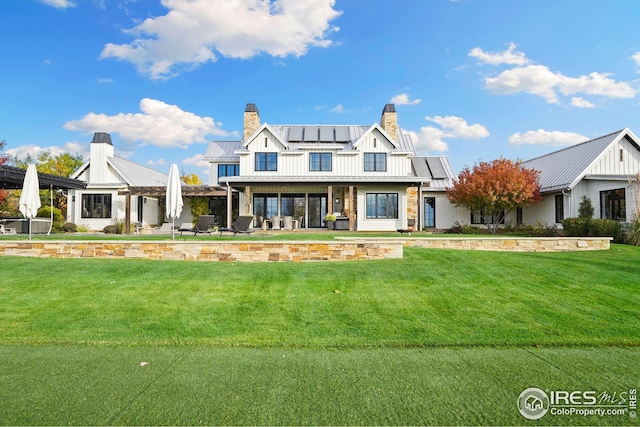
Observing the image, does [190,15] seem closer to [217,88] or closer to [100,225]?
[217,88]

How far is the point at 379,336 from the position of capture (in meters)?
4.63

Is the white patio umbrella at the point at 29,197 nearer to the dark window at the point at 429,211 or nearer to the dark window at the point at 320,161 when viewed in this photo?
the dark window at the point at 320,161

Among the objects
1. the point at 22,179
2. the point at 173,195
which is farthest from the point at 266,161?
the point at 22,179

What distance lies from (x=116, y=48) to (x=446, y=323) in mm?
19861

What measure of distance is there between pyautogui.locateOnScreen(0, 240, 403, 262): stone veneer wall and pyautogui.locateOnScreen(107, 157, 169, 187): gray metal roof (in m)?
16.3

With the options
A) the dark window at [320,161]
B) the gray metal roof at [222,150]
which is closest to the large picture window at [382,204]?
the dark window at [320,161]

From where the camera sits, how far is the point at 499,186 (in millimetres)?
18344

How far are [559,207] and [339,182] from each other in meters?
11.5

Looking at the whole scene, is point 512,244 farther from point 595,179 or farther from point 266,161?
point 266,161

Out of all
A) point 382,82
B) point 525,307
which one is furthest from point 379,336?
point 382,82

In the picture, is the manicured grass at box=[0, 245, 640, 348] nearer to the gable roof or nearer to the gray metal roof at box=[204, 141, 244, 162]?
the gable roof

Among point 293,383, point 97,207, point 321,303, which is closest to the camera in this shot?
point 293,383

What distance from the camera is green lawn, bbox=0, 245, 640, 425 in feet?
9.50
